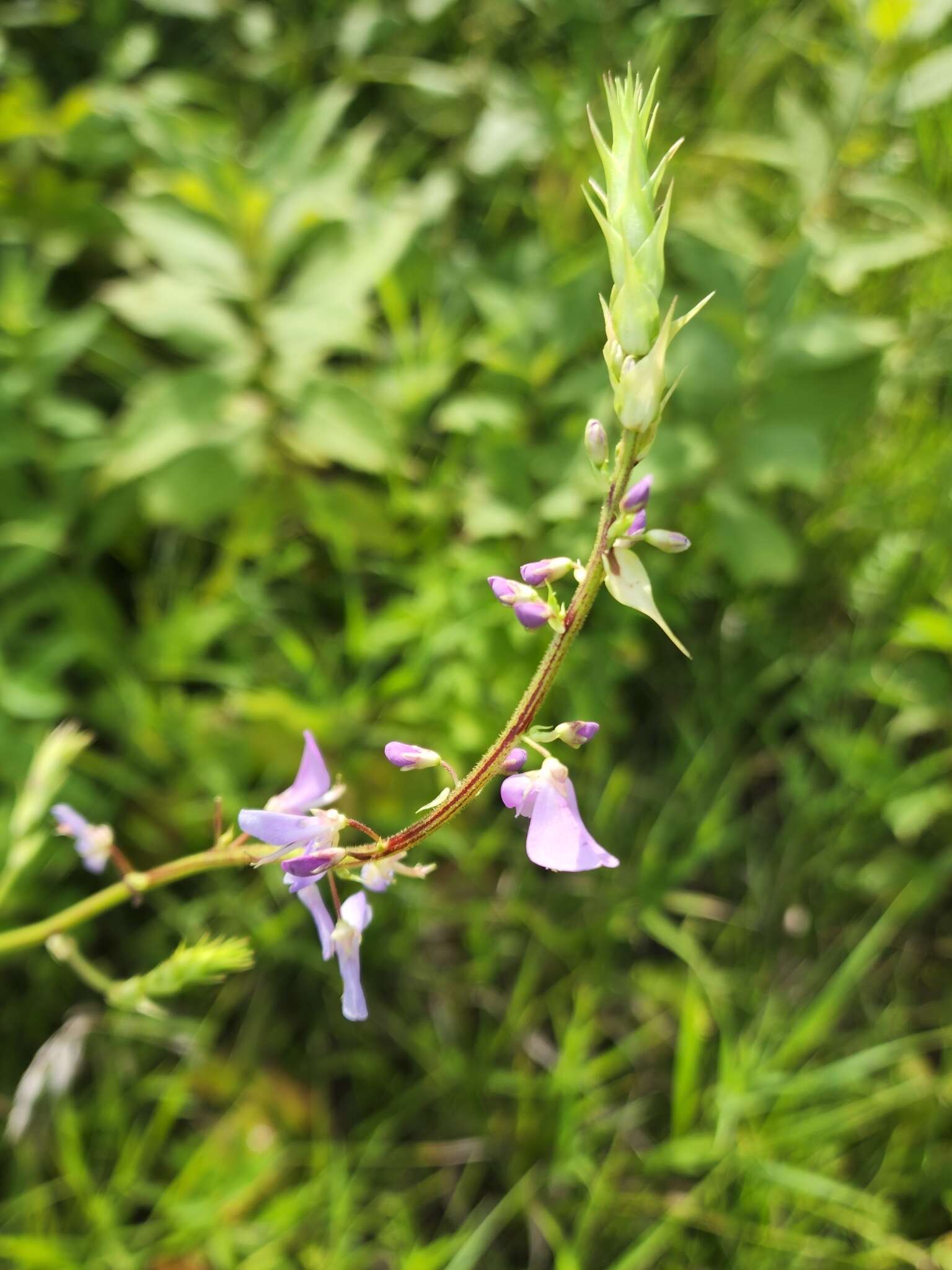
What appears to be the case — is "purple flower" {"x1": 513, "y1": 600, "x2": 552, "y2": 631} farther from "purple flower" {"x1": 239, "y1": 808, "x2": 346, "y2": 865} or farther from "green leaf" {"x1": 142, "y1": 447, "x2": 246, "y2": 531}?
"green leaf" {"x1": 142, "y1": 447, "x2": 246, "y2": 531}

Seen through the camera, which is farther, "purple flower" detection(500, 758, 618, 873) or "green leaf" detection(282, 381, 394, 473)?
"green leaf" detection(282, 381, 394, 473)

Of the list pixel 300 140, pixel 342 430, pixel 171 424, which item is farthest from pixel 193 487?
pixel 300 140

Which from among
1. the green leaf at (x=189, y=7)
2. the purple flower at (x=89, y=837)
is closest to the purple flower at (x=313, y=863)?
the purple flower at (x=89, y=837)

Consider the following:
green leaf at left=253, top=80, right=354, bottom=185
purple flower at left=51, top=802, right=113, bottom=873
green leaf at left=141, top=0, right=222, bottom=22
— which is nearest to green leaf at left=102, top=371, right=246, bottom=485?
green leaf at left=253, top=80, right=354, bottom=185

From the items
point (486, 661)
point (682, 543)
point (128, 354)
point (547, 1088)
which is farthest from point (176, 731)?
point (682, 543)

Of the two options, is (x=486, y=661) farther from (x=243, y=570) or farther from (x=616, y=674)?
(x=243, y=570)

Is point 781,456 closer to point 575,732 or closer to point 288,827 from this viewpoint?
point 575,732

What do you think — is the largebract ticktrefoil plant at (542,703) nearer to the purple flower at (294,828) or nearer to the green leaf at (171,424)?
the purple flower at (294,828)
